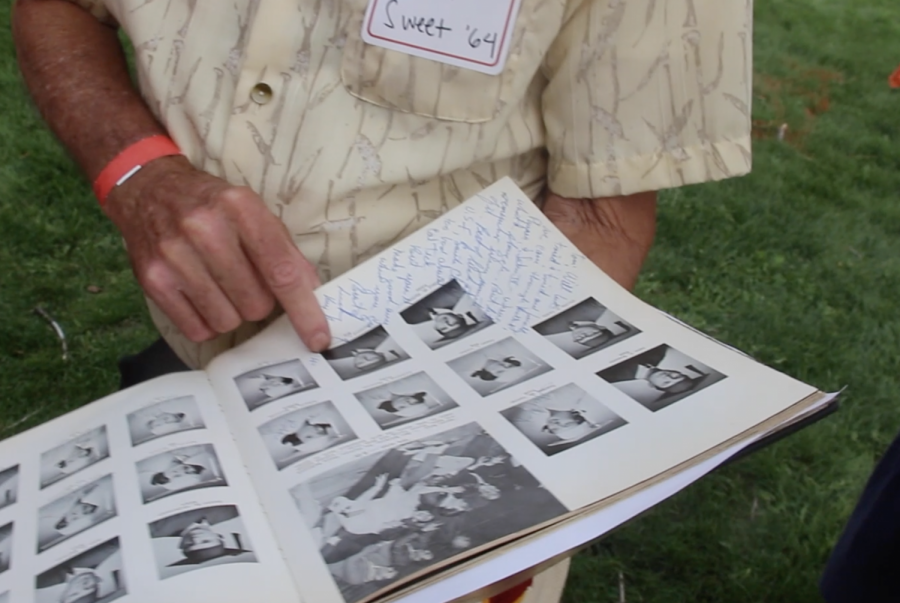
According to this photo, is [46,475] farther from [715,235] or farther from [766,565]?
[715,235]

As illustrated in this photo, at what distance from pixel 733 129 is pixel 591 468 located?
13.3 inches

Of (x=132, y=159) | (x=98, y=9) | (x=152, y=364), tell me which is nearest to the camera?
(x=132, y=159)

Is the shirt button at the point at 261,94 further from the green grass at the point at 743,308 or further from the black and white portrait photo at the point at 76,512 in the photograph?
the green grass at the point at 743,308

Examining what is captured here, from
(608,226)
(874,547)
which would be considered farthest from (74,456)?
(874,547)

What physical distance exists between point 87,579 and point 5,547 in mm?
79

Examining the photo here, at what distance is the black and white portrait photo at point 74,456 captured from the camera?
1.72 ft

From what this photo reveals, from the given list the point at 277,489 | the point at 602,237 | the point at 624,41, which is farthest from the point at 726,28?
the point at 277,489

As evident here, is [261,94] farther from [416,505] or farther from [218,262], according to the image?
[416,505]

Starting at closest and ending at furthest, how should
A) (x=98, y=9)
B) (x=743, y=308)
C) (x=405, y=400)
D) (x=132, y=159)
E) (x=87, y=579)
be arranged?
(x=87, y=579) → (x=405, y=400) → (x=132, y=159) → (x=98, y=9) → (x=743, y=308)

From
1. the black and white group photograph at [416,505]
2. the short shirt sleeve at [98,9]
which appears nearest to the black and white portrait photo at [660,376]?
the black and white group photograph at [416,505]

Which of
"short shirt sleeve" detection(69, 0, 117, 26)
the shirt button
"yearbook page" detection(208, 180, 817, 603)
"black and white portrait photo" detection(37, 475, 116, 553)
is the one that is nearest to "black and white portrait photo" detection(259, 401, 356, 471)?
"yearbook page" detection(208, 180, 817, 603)

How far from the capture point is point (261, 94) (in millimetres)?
612

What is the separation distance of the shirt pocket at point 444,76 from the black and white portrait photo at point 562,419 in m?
0.24

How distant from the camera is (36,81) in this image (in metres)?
0.76
